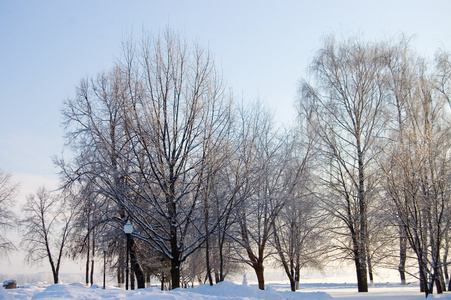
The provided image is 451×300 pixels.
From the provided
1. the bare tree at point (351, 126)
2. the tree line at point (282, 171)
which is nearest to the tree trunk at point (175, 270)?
the tree line at point (282, 171)

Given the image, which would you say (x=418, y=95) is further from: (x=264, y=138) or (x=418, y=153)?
(x=264, y=138)

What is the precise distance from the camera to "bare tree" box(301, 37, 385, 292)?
62.0 feet

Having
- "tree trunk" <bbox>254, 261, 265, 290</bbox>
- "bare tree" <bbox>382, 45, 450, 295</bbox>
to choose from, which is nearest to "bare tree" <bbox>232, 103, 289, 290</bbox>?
"tree trunk" <bbox>254, 261, 265, 290</bbox>

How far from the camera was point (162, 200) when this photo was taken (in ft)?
49.9

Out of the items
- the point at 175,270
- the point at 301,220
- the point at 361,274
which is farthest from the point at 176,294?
the point at 361,274

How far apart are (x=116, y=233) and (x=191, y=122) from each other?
844 centimetres

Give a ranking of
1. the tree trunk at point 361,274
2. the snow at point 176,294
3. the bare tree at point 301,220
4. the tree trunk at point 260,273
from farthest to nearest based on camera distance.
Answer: the bare tree at point 301,220 < the tree trunk at point 260,273 < the tree trunk at point 361,274 < the snow at point 176,294

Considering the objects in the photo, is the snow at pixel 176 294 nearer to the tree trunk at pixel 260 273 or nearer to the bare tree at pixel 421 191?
the bare tree at pixel 421 191

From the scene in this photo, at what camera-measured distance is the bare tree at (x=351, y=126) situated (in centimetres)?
1891

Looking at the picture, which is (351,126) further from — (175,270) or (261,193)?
(175,270)

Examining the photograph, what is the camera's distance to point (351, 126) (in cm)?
1964

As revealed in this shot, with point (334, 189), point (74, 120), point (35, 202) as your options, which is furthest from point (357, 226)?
point (35, 202)

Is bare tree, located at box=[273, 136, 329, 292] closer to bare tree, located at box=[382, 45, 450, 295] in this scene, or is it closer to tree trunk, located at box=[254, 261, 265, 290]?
tree trunk, located at box=[254, 261, 265, 290]

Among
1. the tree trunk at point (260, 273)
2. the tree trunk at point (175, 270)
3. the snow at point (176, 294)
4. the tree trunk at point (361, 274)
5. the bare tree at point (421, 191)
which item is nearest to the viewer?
the snow at point (176, 294)
